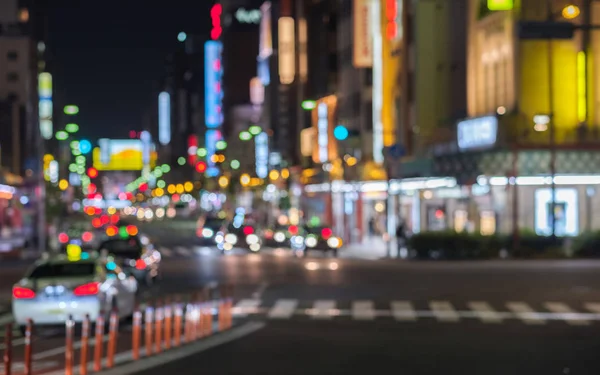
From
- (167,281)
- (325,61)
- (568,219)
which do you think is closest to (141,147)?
(325,61)

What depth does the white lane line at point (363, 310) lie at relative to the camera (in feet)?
82.7

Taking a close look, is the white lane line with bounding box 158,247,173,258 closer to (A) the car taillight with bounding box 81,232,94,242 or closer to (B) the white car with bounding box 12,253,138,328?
(A) the car taillight with bounding box 81,232,94,242

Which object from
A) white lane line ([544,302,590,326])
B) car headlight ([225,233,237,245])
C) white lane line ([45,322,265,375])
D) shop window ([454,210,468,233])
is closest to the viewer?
white lane line ([45,322,265,375])

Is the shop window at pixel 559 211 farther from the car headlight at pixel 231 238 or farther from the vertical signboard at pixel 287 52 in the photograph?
the vertical signboard at pixel 287 52

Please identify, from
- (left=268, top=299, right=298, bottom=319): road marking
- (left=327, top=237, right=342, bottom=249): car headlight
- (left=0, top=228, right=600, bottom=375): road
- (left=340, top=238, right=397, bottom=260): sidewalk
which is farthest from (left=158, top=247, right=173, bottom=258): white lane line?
(left=268, top=299, right=298, bottom=319): road marking

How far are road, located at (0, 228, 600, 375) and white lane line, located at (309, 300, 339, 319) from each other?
23 mm

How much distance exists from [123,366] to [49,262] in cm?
695

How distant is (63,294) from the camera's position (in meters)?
21.8

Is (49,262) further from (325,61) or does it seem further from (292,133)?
(292,133)

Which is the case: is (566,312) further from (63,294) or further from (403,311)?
(63,294)

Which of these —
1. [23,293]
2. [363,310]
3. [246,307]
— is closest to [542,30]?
[363,310]

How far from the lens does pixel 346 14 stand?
88438 mm

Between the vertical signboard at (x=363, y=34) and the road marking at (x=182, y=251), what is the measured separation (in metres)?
18.2

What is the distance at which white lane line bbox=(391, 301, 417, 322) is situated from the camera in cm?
2502
